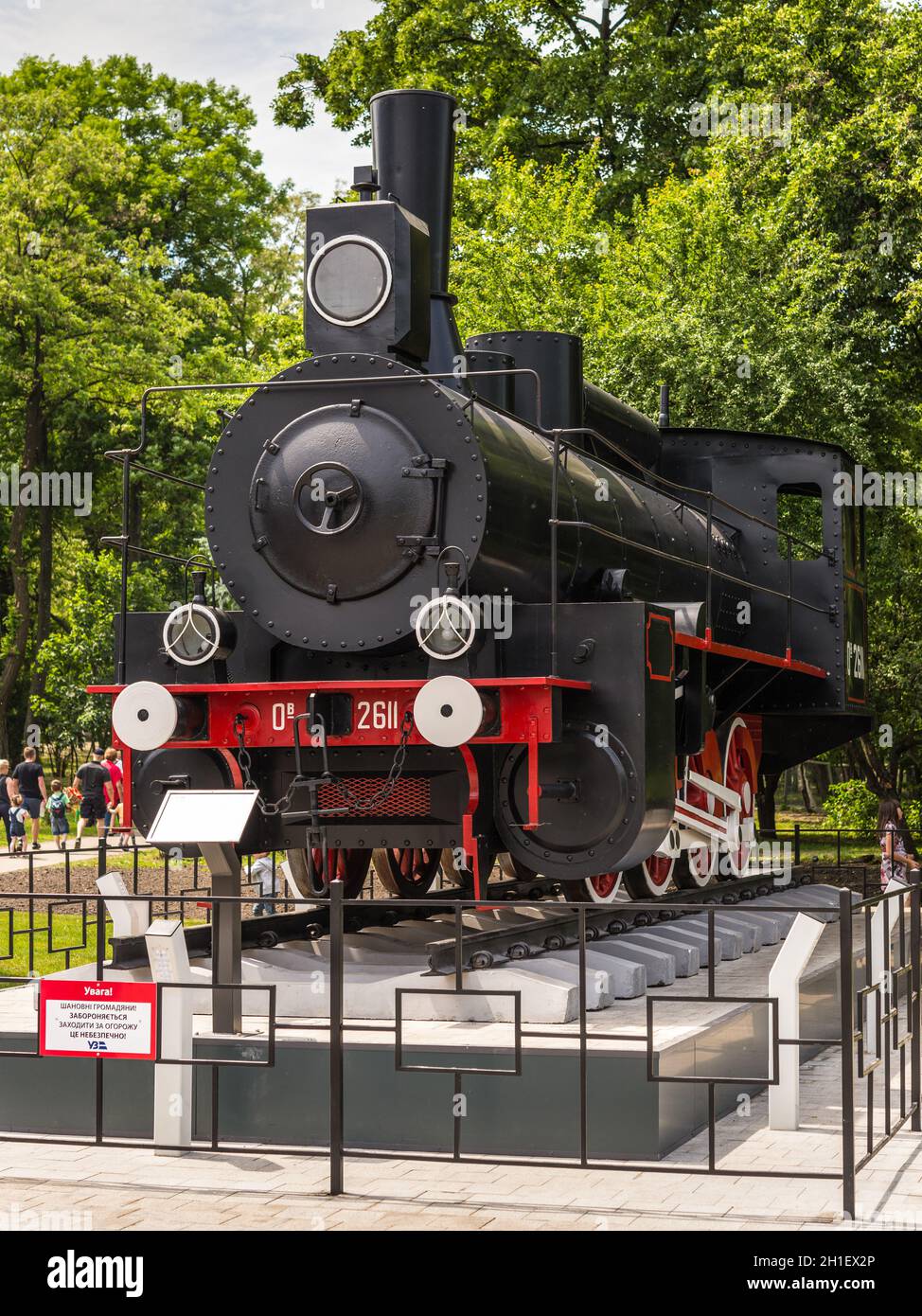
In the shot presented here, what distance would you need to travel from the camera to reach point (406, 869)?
1121 cm

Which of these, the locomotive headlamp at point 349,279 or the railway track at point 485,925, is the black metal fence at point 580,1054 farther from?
the locomotive headlamp at point 349,279

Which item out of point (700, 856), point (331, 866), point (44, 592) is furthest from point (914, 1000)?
point (44, 592)

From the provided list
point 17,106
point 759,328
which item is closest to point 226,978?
point 759,328

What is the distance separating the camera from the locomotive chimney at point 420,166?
9172mm

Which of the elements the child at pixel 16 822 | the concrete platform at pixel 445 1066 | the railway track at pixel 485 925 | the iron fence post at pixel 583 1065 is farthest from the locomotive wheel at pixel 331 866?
the child at pixel 16 822

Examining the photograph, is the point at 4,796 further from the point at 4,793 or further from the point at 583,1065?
the point at 583,1065

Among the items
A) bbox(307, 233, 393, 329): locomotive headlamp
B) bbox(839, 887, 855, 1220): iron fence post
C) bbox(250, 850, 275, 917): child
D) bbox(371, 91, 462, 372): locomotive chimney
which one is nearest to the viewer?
bbox(839, 887, 855, 1220): iron fence post

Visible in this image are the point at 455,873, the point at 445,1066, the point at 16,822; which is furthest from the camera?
the point at 16,822

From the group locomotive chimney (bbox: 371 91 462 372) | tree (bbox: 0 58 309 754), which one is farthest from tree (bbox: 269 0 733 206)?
locomotive chimney (bbox: 371 91 462 372)

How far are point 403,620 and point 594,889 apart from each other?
115 inches

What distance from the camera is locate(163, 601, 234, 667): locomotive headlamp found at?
27.4ft

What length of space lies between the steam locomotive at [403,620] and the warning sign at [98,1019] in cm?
188

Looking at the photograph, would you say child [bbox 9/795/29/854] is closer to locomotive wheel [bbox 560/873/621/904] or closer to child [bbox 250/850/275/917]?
child [bbox 250/850/275/917]

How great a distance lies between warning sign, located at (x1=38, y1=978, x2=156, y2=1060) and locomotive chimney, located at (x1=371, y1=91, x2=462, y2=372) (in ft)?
14.5
